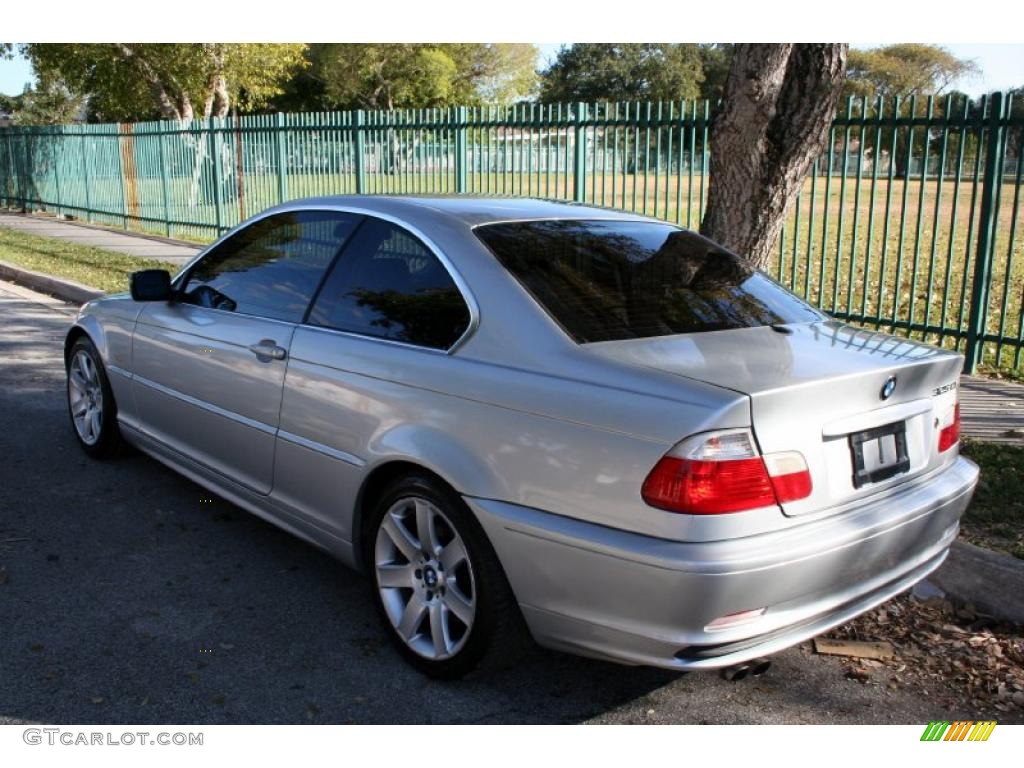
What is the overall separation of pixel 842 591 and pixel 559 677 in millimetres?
1031

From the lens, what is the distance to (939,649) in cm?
364

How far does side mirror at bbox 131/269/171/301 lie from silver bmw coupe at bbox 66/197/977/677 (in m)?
0.46

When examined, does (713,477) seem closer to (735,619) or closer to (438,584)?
(735,619)

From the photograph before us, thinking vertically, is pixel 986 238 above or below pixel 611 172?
below

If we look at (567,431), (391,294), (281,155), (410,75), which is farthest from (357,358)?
(410,75)

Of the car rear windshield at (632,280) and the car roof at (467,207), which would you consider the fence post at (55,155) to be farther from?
the car rear windshield at (632,280)

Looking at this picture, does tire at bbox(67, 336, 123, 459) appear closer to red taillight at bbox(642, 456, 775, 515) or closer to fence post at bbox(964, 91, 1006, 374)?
red taillight at bbox(642, 456, 775, 515)

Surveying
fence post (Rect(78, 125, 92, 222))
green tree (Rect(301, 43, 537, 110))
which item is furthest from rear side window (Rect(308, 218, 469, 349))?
green tree (Rect(301, 43, 537, 110))

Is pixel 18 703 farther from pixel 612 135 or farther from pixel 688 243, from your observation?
pixel 612 135

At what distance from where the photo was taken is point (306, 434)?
3727 mm

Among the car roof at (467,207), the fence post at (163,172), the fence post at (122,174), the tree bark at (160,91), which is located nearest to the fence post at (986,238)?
the car roof at (467,207)

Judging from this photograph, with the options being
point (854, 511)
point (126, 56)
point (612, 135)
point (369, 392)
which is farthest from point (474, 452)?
point (126, 56)

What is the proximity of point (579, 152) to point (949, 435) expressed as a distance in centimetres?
765

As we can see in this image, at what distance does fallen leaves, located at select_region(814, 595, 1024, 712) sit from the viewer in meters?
3.37
